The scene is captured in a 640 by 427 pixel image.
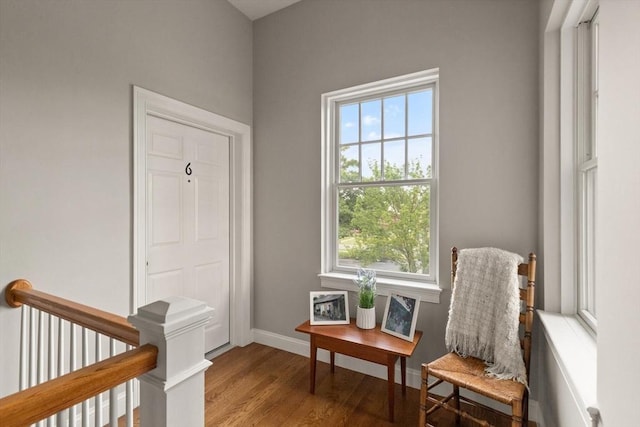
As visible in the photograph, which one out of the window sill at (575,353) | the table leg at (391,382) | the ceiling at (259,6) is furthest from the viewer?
the ceiling at (259,6)

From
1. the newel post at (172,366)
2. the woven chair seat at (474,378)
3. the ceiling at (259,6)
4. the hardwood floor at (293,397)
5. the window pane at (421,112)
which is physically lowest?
the hardwood floor at (293,397)

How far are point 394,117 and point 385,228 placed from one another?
0.86m

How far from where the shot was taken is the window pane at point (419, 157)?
226 cm

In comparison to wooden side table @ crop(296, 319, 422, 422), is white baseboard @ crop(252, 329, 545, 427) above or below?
below

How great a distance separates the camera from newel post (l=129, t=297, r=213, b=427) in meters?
0.74

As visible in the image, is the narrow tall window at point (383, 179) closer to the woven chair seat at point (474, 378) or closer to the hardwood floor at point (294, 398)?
the woven chair seat at point (474, 378)

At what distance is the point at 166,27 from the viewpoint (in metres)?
2.19

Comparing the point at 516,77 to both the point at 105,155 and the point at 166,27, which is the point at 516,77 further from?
the point at 105,155

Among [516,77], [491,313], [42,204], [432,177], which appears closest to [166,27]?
[42,204]

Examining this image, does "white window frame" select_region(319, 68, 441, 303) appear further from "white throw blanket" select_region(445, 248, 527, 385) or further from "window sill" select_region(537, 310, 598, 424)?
"window sill" select_region(537, 310, 598, 424)

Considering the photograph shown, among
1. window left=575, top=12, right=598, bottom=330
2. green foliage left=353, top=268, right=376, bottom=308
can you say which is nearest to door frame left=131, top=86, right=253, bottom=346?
green foliage left=353, top=268, right=376, bottom=308

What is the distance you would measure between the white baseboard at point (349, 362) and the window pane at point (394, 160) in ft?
4.58


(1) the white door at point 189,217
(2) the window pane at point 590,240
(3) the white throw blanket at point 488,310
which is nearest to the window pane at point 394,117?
(3) the white throw blanket at point 488,310

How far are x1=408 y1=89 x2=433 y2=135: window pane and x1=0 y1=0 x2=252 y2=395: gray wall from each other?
1712mm
